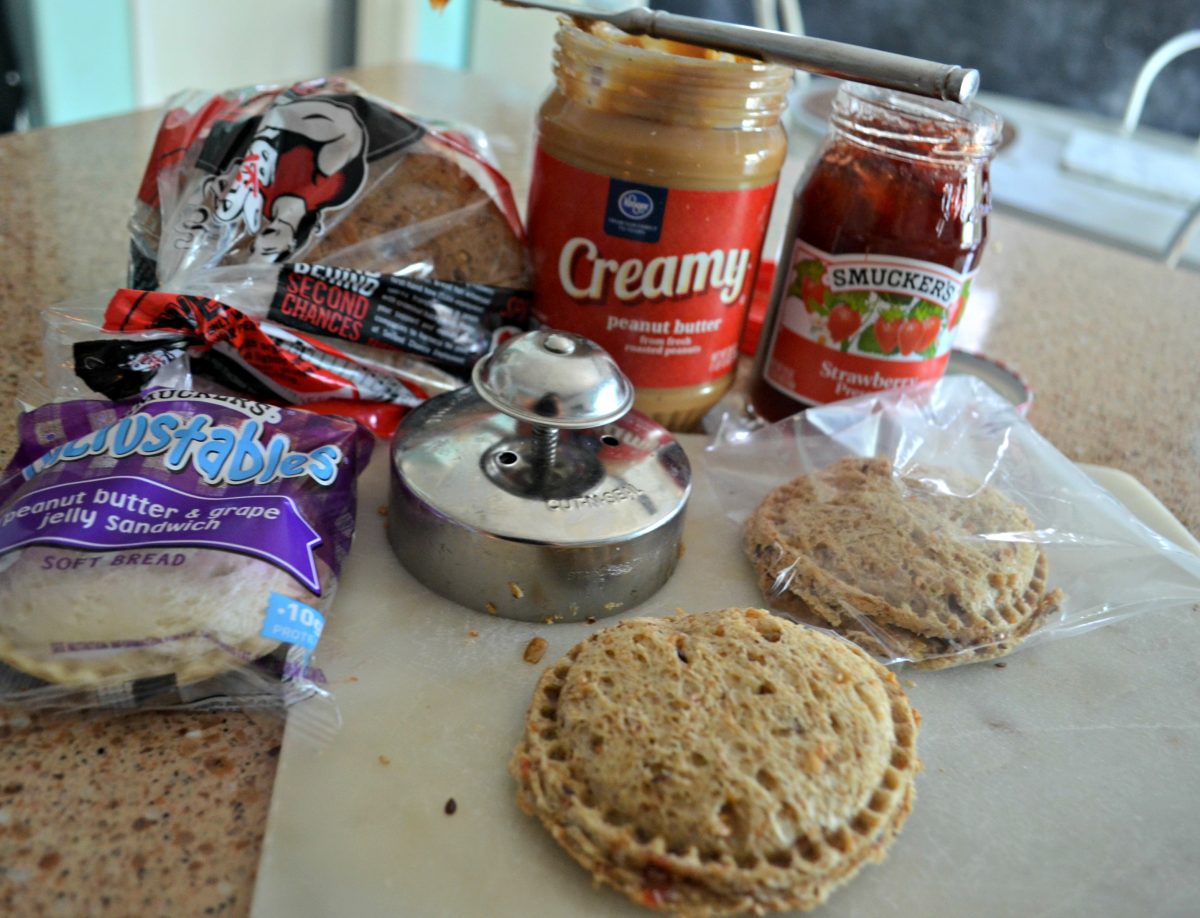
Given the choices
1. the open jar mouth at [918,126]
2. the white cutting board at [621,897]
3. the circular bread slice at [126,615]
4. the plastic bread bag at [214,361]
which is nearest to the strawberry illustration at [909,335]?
the open jar mouth at [918,126]

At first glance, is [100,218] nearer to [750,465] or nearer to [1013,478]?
[750,465]

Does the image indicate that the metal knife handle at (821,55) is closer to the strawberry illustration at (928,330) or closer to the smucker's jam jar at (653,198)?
the smucker's jam jar at (653,198)

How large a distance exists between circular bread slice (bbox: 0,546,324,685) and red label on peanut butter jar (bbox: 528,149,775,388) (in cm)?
36

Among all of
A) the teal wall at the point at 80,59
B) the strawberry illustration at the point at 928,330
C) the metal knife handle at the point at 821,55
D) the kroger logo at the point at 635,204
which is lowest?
the teal wall at the point at 80,59

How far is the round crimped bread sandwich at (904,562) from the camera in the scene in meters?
0.63

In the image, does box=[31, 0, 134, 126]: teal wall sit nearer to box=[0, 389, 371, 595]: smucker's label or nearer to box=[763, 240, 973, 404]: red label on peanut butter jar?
box=[0, 389, 371, 595]: smucker's label

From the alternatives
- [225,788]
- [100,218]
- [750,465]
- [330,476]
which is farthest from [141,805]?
[100,218]

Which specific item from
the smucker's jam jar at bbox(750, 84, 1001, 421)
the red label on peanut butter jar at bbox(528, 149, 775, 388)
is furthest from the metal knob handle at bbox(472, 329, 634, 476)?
the smucker's jam jar at bbox(750, 84, 1001, 421)

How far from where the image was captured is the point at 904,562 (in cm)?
65

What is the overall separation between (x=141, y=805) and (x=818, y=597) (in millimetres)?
418

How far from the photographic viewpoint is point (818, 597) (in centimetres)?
65

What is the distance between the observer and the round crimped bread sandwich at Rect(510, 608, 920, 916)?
17.8 inches

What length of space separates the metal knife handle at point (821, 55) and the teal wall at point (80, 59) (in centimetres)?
156

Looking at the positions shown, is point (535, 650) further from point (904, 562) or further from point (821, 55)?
point (821, 55)
